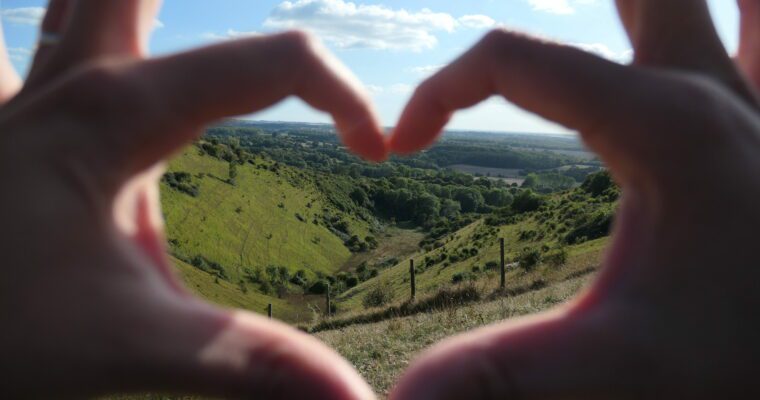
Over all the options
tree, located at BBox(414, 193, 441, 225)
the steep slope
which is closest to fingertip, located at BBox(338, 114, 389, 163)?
the steep slope

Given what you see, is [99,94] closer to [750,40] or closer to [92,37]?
[92,37]

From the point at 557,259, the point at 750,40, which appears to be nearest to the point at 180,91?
the point at 750,40

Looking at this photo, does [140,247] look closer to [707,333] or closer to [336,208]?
[707,333]

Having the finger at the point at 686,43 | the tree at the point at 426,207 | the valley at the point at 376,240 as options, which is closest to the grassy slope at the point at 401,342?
the valley at the point at 376,240

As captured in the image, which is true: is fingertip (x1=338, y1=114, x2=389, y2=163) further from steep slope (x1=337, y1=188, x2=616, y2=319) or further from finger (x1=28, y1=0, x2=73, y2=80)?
steep slope (x1=337, y1=188, x2=616, y2=319)

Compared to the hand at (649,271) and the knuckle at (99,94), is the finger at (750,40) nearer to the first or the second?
the hand at (649,271)
